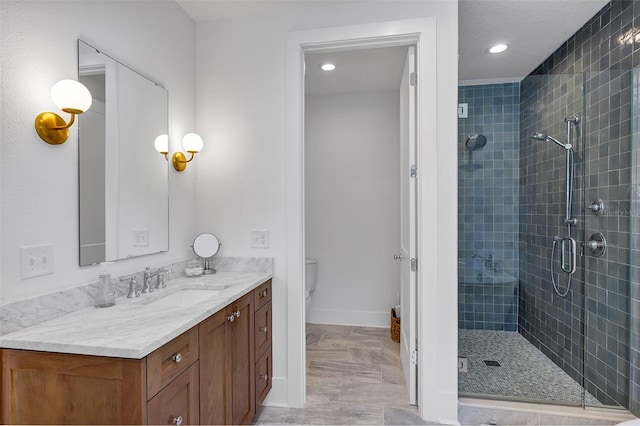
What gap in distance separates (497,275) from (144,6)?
295 cm

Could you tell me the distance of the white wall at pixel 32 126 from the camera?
1176 mm

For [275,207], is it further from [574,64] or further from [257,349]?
[574,64]

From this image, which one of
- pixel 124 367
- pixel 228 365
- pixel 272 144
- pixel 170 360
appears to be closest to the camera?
pixel 124 367

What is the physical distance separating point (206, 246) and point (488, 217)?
2.07 meters

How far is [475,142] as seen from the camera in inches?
98.7

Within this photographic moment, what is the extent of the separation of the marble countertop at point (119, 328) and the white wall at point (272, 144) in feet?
2.18

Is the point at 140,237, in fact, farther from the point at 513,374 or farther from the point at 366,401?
the point at 513,374

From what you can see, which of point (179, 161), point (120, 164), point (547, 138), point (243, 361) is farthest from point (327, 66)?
point (243, 361)

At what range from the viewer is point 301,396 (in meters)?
2.15

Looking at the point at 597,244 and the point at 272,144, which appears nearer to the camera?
the point at 597,244

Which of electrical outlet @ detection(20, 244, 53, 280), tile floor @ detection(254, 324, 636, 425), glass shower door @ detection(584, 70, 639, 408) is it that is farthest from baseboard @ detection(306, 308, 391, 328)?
electrical outlet @ detection(20, 244, 53, 280)

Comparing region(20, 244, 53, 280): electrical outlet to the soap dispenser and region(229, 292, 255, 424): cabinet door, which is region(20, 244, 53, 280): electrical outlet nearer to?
the soap dispenser

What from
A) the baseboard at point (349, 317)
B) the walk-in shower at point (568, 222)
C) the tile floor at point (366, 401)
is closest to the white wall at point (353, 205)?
the baseboard at point (349, 317)

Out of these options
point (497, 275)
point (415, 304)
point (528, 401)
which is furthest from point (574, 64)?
point (528, 401)
